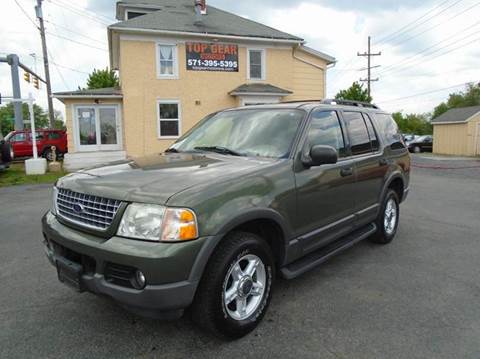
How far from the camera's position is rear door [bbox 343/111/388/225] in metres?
4.12

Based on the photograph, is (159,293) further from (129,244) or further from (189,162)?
(189,162)

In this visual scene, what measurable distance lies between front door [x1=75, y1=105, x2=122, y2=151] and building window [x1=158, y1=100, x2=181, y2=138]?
2.07m

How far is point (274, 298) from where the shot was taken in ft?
11.1

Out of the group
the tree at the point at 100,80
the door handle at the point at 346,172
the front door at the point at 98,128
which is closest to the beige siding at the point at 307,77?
the front door at the point at 98,128

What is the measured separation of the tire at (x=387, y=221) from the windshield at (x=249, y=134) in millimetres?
2123

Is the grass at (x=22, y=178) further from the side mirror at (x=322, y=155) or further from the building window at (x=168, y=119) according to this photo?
the side mirror at (x=322, y=155)

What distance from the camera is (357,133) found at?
429cm

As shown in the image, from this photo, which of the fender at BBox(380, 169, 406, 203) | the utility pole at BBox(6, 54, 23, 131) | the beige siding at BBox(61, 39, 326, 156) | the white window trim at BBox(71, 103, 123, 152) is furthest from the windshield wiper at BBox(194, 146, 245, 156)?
the utility pole at BBox(6, 54, 23, 131)

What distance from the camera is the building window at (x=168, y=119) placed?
16.5 m

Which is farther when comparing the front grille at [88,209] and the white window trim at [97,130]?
the white window trim at [97,130]

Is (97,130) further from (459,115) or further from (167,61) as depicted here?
(459,115)

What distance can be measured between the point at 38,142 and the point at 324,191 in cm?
1858

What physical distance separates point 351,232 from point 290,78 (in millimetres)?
15341

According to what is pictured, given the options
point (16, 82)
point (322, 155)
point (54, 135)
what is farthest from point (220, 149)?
point (16, 82)
